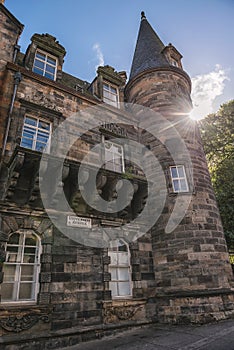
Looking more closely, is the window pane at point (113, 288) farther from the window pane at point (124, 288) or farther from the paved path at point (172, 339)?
the paved path at point (172, 339)

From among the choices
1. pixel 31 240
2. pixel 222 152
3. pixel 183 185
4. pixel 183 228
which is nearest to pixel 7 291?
pixel 31 240

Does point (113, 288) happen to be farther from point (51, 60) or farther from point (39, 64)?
point (51, 60)

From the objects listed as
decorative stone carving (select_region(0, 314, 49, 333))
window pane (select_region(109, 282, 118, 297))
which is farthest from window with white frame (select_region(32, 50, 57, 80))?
decorative stone carving (select_region(0, 314, 49, 333))

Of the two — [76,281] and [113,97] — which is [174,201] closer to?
[76,281]

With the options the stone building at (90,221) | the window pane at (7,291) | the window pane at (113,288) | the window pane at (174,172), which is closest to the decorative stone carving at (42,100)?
the stone building at (90,221)

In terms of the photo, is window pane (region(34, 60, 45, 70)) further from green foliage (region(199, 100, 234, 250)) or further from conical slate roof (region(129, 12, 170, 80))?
green foliage (region(199, 100, 234, 250))

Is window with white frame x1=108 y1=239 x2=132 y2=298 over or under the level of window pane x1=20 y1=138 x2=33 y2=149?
under

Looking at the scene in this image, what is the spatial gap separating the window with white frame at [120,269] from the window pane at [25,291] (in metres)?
2.55

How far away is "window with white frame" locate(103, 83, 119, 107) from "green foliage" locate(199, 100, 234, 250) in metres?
8.68

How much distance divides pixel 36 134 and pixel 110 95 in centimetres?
543

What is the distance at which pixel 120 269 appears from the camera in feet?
26.9

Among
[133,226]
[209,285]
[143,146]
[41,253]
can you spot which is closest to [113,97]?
[143,146]

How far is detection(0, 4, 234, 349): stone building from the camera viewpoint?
253 inches

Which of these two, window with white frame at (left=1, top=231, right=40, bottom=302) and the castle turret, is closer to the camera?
window with white frame at (left=1, top=231, right=40, bottom=302)
